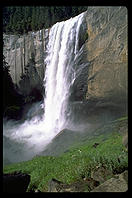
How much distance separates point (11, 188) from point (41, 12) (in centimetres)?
1681

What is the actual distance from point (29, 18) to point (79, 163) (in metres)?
16.2

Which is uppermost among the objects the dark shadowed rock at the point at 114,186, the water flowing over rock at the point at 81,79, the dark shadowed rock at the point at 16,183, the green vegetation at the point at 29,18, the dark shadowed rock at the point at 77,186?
the green vegetation at the point at 29,18

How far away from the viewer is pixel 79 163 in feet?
17.1

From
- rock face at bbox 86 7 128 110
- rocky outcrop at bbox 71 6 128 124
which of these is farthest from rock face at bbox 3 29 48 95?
rock face at bbox 86 7 128 110

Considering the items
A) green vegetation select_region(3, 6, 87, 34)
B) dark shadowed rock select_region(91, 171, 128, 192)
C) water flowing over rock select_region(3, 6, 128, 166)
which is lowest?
dark shadowed rock select_region(91, 171, 128, 192)

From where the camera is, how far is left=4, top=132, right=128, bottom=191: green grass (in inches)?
183

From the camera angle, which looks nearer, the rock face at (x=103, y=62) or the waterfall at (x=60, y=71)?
the rock face at (x=103, y=62)

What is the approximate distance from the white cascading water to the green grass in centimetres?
220

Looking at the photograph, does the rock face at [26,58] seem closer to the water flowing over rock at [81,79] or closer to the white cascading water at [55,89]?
the white cascading water at [55,89]

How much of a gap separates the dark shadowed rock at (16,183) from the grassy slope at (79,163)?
0.12 m

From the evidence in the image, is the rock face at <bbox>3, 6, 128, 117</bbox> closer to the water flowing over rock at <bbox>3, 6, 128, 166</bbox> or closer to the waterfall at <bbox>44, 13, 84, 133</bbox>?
the water flowing over rock at <bbox>3, 6, 128, 166</bbox>

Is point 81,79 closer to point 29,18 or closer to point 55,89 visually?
point 55,89

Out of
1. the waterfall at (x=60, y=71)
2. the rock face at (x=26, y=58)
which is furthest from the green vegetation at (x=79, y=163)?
the rock face at (x=26, y=58)

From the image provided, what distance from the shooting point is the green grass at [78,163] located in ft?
15.2
